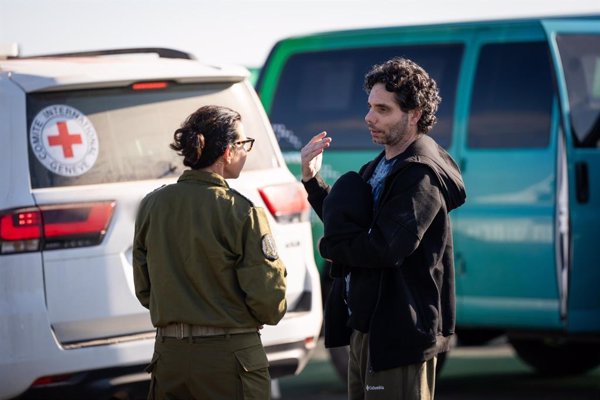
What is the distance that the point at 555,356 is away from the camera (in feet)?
32.0

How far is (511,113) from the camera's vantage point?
8336 millimetres

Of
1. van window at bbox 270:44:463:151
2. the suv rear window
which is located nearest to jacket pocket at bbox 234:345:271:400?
the suv rear window

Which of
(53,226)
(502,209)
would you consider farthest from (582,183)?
(53,226)

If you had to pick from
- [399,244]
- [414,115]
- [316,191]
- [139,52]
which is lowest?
[399,244]

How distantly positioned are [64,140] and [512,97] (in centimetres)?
320

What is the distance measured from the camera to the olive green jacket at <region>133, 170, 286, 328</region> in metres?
4.55

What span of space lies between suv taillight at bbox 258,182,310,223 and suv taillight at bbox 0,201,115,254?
881 mm

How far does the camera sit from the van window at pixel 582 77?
8023 mm

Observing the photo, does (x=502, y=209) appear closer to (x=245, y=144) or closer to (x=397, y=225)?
(x=245, y=144)

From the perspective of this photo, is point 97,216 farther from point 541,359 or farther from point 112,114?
point 541,359

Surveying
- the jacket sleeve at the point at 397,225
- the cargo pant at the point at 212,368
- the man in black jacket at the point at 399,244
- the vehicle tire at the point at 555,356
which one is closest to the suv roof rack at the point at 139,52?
the man in black jacket at the point at 399,244

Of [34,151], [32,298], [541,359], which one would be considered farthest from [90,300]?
[541,359]

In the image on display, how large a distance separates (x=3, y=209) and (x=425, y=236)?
227 centimetres

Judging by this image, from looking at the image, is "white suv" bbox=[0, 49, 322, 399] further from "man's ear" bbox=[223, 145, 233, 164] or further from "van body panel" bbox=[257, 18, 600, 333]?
"van body panel" bbox=[257, 18, 600, 333]
